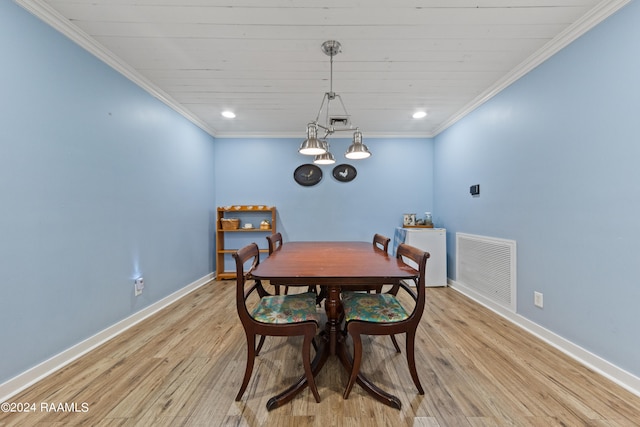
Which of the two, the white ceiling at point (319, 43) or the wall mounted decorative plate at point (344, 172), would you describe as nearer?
the white ceiling at point (319, 43)

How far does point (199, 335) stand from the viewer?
2172 millimetres

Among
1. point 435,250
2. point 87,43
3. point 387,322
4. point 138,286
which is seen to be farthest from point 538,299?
point 87,43

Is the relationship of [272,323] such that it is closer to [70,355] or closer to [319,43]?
[70,355]

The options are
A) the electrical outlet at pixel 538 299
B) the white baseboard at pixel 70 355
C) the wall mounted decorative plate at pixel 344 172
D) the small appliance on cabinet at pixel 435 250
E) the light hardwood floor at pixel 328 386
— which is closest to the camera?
the light hardwood floor at pixel 328 386

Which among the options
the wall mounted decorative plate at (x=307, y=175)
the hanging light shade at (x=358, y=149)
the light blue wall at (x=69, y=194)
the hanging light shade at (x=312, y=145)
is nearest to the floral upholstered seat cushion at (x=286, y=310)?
the hanging light shade at (x=312, y=145)

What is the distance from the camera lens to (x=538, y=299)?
2.12 m

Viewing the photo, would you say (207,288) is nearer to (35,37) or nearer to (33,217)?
(33,217)

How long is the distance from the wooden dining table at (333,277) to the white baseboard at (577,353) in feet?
4.53

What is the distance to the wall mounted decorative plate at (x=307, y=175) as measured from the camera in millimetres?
4117

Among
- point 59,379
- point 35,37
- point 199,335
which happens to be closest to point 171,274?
point 199,335

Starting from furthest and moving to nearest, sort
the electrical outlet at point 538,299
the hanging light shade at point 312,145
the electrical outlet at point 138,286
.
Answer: the electrical outlet at point 138,286 → the electrical outlet at point 538,299 → the hanging light shade at point 312,145

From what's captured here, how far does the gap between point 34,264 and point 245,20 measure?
6.73 ft

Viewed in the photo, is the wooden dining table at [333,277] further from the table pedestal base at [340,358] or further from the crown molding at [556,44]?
the crown molding at [556,44]

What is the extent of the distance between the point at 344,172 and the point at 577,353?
3186mm
